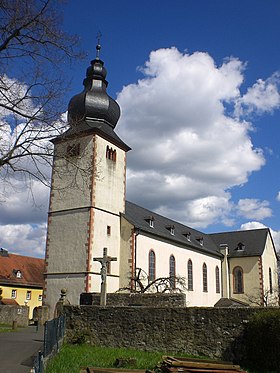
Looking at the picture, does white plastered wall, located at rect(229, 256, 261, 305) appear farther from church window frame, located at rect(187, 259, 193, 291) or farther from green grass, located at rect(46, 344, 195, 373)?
green grass, located at rect(46, 344, 195, 373)

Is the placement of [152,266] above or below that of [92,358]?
above

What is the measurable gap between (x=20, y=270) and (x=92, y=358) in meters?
34.7

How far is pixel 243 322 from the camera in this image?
14.1 m

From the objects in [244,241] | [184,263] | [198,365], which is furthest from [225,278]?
[198,365]

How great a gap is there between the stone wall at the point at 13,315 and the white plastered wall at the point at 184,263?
9014mm

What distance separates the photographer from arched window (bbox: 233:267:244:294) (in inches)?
1793

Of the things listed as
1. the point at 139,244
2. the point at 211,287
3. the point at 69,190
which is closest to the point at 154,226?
the point at 139,244

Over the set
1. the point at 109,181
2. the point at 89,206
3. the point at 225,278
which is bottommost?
the point at 225,278

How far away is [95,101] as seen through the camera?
31109mm

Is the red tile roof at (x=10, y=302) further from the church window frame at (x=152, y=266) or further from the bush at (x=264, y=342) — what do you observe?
the bush at (x=264, y=342)

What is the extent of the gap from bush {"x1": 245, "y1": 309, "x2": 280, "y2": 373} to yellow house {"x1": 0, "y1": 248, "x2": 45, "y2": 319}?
30.9 meters

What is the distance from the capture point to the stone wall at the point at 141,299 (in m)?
17.9

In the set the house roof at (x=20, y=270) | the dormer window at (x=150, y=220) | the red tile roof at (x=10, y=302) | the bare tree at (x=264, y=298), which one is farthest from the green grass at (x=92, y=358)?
the bare tree at (x=264, y=298)

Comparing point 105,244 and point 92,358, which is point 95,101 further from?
point 92,358
